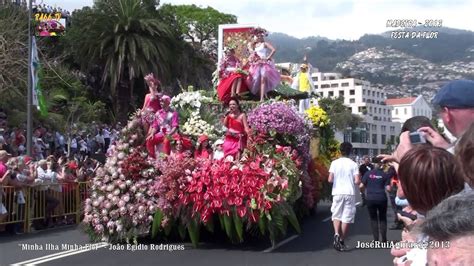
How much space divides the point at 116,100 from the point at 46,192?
22.9 m

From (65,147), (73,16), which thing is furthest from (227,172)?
(73,16)

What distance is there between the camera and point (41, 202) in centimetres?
1338

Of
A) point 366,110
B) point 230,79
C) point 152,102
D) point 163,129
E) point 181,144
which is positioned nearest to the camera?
point 181,144

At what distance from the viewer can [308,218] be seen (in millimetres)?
15016

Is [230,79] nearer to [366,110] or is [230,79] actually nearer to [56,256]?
[56,256]

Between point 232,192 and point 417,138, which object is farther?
point 232,192

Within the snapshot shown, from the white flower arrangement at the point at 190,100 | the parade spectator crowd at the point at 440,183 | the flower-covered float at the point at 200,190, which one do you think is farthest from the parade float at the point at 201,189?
the parade spectator crowd at the point at 440,183

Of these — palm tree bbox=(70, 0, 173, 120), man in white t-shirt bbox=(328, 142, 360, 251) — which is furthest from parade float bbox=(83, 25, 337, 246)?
palm tree bbox=(70, 0, 173, 120)

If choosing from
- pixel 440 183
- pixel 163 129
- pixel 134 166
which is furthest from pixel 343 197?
pixel 440 183

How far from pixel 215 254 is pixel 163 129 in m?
2.70

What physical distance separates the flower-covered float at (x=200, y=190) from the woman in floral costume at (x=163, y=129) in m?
0.19

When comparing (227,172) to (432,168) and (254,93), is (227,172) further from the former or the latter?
(432,168)

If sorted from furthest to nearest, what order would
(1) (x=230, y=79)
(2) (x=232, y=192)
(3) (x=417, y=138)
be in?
(1) (x=230, y=79)
(2) (x=232, y=192)
(3) (x=417, y=138)

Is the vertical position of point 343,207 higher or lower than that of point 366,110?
lower
